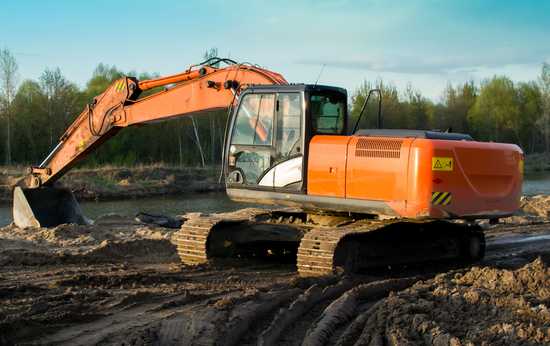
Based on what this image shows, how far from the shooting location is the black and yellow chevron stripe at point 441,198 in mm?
7777

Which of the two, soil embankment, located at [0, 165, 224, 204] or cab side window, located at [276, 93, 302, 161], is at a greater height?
cab side window, located at [276, 93, 302, 161]

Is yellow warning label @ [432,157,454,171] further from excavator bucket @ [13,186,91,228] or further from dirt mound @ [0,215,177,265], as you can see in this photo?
excavator bucket @ [13,186,91,228]

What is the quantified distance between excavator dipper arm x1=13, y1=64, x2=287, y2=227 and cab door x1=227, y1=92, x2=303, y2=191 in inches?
26.1

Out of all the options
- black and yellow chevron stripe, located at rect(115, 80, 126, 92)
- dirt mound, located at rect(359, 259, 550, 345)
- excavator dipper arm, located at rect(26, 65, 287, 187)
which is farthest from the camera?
black and yellow chevron stripe, located at rect(115, 80, 126, 92)

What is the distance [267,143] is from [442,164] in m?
2.16

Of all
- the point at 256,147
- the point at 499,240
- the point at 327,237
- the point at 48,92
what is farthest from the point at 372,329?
the point at 48,92

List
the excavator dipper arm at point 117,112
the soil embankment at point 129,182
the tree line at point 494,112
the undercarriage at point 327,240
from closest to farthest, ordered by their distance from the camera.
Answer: the undercarriage at point 327,240 < the excavator dipper arm at point 117,112 < the soil embankment at point 129,182 < the tree line at point 494,112

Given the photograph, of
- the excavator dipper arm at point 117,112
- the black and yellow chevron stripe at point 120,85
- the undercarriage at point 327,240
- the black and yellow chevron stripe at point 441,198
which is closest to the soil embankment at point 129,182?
the excavator dipper arm at point 117,112

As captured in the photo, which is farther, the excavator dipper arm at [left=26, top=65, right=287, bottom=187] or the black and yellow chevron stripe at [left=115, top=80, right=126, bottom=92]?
the black and yellow chevron stripe at [left=115, top=80, right=126, bottom=92]

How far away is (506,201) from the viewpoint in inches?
338

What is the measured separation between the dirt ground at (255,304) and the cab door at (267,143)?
1187 mm

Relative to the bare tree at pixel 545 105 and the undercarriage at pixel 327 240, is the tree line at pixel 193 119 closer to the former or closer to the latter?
the bare tree at pixel 545 105

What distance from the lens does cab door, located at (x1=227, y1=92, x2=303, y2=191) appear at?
848 centimetres

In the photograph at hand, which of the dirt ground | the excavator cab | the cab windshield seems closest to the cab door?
the excavator cab
